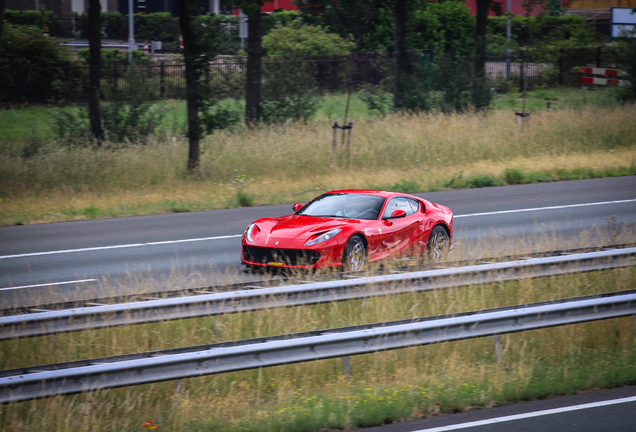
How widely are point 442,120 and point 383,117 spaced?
7.82 feet

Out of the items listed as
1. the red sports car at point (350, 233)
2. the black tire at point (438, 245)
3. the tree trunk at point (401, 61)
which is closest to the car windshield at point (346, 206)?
the red sports car at point (350, 233)

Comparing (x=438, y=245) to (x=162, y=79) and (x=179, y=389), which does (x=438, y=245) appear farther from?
(x=162, y=79)

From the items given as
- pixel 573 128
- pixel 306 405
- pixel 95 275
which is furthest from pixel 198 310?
pixel 573 128

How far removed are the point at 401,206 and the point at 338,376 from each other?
5073mm

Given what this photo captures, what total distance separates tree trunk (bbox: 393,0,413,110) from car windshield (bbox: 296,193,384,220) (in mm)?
17947

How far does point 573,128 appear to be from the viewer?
26797 millimetres

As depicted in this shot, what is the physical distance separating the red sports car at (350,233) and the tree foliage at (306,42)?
32.9 m

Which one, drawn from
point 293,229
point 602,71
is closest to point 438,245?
point 293,229

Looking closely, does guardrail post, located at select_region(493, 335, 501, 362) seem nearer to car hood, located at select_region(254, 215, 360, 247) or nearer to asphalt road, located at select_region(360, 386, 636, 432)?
asphalt road, located at select_region(360, 386, 636, 432)

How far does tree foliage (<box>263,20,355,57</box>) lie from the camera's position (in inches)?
1748

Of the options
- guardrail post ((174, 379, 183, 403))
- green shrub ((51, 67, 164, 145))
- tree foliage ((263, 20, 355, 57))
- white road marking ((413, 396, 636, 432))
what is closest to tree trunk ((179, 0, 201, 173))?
green shrub ((51, 67, 164, 145))

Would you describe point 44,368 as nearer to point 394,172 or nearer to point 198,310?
point 198,310

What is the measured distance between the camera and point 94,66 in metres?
24.5

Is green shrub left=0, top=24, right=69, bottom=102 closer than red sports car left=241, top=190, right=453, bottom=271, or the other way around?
red sports car left=241, top=190, right=453, bottom=271
